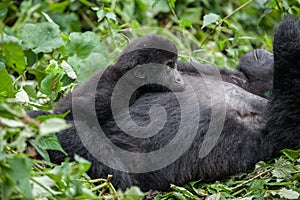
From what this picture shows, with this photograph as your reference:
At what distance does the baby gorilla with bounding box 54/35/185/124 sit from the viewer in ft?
7.41

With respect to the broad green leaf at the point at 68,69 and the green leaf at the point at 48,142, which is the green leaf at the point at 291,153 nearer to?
the green leaf at the point at 48,142

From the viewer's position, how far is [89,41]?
2.89m

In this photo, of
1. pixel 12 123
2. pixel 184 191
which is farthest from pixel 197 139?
pixel 12 123

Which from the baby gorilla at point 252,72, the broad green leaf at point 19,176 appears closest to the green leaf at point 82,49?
the baby gorilla at point 252,72

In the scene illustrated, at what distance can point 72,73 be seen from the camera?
2.73 m

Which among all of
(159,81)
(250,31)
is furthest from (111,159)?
(250,31)

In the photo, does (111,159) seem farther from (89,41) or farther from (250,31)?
(250,31)

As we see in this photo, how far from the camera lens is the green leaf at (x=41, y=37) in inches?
109

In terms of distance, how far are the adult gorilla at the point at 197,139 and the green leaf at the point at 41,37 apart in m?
0.69

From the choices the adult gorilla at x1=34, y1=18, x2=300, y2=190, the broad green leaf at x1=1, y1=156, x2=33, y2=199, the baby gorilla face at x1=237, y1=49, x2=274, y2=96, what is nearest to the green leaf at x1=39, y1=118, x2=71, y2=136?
the broad green leaf at x1=1, y1=156, x2=33, y2=199

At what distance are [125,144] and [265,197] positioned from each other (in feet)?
1.85

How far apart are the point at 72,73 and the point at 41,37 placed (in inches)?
10.4

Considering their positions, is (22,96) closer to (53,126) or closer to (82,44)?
(82,44)

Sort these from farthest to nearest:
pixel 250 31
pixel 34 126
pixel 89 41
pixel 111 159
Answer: pixel 250 31 → pixel 89 41 → pixel 111 159 → pixel 34 126
